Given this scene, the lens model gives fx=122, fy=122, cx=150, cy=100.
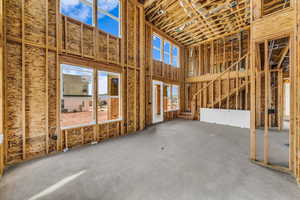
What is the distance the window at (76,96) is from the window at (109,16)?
189 centimetres

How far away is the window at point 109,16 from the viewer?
15.2 ft

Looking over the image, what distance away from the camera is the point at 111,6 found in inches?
194

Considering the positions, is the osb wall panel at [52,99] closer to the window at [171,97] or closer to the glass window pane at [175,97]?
the window at [171,97]

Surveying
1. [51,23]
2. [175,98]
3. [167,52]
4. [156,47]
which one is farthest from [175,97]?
[51,23]

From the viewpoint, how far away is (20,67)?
307 cm

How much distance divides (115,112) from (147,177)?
11.8 feet

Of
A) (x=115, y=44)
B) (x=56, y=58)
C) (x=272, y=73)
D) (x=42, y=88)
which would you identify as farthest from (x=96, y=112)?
(x=272, y=73)

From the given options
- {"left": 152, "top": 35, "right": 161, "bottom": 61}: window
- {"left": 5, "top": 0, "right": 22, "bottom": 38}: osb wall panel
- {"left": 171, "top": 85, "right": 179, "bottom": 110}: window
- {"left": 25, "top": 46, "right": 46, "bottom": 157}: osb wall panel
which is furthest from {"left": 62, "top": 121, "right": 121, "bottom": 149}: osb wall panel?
{"left": 171, "top": 85, "right": 179, "bottom": 110}: window

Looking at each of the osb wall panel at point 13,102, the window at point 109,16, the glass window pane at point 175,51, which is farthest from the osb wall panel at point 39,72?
the glass window pane at point 175,51

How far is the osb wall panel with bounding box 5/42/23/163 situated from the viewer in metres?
2.91

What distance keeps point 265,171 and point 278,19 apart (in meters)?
3.20

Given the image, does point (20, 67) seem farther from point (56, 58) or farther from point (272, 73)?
point (272, 73)

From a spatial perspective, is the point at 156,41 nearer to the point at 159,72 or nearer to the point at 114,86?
the point at 159,72

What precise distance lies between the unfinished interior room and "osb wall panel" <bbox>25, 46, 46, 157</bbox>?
2 centimetres
